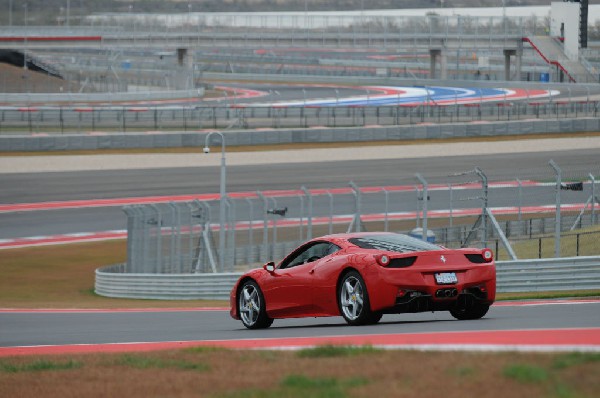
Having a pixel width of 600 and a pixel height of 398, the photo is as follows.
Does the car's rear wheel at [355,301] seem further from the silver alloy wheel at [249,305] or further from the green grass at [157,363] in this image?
the green grass at [157,363]

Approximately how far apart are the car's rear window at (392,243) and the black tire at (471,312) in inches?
30.2

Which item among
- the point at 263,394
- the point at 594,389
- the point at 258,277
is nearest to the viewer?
the point at 594,389

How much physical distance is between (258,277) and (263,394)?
21.8ft

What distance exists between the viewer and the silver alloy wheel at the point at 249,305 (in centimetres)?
1505

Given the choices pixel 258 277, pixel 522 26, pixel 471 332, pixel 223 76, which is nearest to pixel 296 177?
pixel 258 277

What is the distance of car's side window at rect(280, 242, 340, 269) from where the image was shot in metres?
14.1

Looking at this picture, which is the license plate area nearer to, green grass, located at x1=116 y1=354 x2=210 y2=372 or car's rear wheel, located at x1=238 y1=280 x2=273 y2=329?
car's rear wheel, located at x1=238 y1=280 x2=273 y2=329

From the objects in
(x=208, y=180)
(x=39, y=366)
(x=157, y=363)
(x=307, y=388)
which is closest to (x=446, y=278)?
(x=157, y=363)

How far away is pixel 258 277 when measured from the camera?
14984mm

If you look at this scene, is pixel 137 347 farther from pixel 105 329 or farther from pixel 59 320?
pixel 59 320

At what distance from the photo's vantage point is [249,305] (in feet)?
49.7

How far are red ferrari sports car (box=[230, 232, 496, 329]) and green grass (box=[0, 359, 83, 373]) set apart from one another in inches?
144

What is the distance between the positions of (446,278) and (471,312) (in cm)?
102

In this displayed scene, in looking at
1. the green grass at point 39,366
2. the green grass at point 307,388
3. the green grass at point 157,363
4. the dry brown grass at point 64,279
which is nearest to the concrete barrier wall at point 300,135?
the dry brown grass at point 64,279
